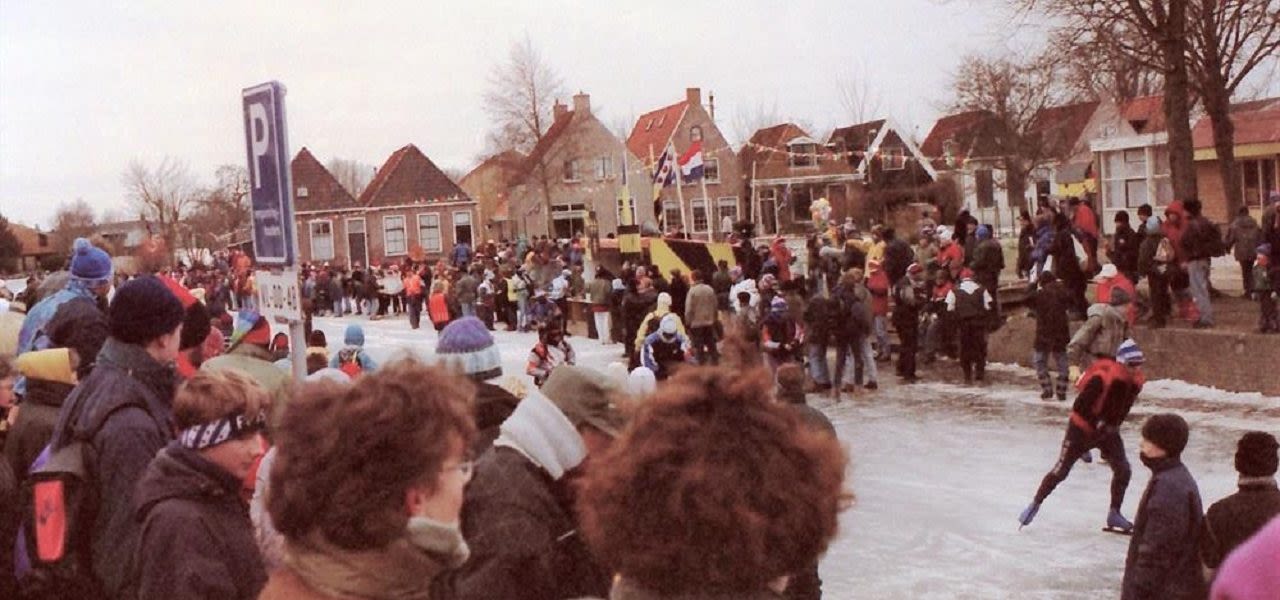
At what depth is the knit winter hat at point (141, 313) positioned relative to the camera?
453 cm

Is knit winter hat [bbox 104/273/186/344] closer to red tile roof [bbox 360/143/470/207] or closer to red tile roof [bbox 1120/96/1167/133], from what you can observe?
red tile roof [bbox 1120/96/1167/133]

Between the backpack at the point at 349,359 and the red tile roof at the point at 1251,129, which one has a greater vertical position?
the red tile roof at the point at 1251,129

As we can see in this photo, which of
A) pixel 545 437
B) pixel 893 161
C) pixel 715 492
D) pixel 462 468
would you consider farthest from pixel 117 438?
pixel 893 161

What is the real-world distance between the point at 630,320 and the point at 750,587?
20589 mm

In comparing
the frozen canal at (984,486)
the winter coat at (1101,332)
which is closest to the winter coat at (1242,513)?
the frozen canal at (984,486)

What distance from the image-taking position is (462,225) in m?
63.8

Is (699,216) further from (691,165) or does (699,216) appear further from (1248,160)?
(1248,160)

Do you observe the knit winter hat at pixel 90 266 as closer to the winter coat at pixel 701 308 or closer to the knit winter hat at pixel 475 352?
the knit winter hat at pixel 475 352

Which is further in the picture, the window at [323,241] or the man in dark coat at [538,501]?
the window at [323,241]

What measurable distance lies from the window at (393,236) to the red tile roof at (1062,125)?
94.6 ft

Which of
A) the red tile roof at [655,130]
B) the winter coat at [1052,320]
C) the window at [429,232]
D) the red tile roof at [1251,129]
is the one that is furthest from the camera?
the red tile roof at [655,130]

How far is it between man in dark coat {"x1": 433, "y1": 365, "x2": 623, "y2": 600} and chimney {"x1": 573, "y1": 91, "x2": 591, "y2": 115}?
6182 cm

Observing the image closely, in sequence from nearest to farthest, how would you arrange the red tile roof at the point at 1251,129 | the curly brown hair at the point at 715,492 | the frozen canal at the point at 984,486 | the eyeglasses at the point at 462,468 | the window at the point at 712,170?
the curly brown hair at the point at 715,492 < the eyeglasses at the point at 462,468 < the frozen canal at the point at 984,486 < the red tile roof at the point at 1251,129 < the window at the point at 712,170

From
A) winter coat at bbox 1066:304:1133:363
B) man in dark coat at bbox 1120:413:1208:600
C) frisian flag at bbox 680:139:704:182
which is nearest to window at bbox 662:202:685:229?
frisian flag at bbox 680:139:704:182
